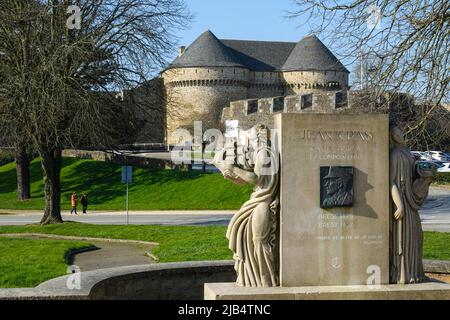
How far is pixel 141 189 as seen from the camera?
3981 cm

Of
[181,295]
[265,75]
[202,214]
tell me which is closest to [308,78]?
[265,75]

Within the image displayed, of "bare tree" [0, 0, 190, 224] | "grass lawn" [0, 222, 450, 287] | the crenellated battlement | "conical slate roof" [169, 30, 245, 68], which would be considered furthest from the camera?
"conical slate roof" [169, 30, 245, 68]

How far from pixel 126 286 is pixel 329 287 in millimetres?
2776

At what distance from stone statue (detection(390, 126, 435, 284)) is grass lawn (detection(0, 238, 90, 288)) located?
257 inches

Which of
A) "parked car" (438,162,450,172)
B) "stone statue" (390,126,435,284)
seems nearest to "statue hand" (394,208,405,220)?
"stone statue" (390,126,435,284)

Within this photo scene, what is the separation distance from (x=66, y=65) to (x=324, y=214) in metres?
17.6

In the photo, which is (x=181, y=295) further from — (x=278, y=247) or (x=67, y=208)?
(x=67, y=208)

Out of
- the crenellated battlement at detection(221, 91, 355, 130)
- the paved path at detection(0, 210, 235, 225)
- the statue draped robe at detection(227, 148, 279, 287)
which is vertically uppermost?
the crenellated battlement at detection(221, 91, 355, 130)

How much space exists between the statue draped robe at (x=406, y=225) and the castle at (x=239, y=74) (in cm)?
7747

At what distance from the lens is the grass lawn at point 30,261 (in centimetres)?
1245

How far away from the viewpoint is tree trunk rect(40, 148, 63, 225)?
25.6 meters

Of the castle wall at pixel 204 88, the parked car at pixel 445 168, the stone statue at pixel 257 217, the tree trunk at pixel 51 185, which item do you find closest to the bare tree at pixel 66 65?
the tree trunk at pixel 51 185

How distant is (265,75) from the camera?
102 m

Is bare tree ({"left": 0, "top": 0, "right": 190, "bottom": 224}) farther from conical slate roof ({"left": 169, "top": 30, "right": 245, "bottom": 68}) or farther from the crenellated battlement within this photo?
conical slate roof ({"left": 169, "top": 30, "right": 245, "bottom": 68})
